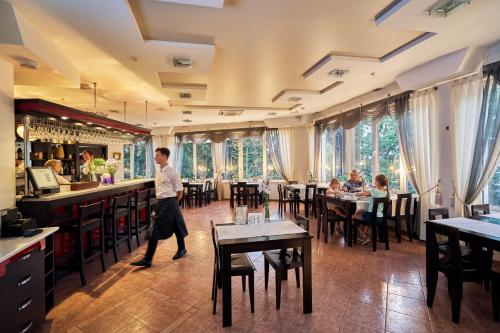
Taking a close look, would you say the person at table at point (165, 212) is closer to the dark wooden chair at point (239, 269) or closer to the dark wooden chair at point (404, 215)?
the dark wooden chair at point (239, 269)

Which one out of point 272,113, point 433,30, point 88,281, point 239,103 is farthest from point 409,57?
point 88,281

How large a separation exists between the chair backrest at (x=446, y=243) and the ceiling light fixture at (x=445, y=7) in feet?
6.86

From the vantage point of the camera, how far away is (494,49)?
329 centimetres

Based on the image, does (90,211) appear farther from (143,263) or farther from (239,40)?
(239,40)

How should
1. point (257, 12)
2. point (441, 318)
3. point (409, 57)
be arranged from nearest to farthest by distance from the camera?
point (441, 318) → point (257, 12) → point (409, 57)

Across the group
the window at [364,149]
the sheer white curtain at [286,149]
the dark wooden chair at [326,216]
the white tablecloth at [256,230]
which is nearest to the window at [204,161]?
the sheer white curtain at [286,149]

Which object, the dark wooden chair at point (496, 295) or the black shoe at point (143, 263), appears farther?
the black shoe at point (143, 263)

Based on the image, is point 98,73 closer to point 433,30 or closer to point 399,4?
point 399,4

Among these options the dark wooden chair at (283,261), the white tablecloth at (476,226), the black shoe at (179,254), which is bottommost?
the black shoe at (179,254)

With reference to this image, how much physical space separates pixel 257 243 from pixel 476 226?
2257mm

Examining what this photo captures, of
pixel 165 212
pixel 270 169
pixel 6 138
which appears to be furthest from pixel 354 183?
pixel 6 138

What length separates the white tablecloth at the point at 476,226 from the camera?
229cm

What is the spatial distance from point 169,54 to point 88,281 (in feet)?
10.0

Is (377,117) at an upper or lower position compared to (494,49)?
lower
